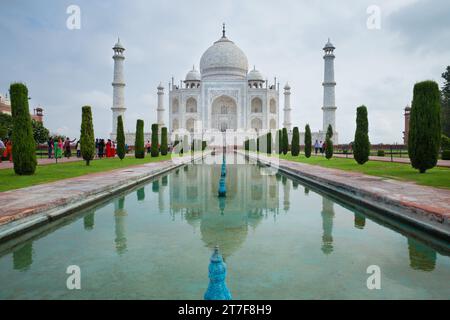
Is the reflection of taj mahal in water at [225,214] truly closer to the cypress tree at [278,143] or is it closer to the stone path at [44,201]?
the stone path at [44,201]

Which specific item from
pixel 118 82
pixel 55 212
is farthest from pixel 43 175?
pixel 118 82

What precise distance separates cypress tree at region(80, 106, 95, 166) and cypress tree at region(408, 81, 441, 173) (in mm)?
9407

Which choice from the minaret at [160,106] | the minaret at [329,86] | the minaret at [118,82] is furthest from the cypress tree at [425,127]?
the minaret at [160,106]

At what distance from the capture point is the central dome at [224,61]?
4272cm

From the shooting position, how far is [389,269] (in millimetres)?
2549

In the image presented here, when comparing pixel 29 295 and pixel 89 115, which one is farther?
pixel 89 115

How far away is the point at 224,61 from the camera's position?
42750 millimetres

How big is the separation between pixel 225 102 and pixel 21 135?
3691 centimetres

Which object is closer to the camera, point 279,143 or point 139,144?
point 139,144

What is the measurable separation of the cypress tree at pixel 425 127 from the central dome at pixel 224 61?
114ft

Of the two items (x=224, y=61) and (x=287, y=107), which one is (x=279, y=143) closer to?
(x=287, y=107)
